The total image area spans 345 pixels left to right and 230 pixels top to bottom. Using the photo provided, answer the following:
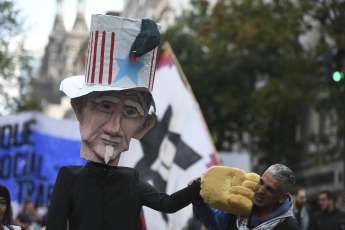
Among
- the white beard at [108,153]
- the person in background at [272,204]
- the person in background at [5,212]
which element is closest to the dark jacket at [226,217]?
the person in background at [272,204]

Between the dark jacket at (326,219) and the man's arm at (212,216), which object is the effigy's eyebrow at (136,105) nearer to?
the man's arm at (212,216)

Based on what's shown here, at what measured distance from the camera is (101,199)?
5.10 meters

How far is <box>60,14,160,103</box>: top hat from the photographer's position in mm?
5211

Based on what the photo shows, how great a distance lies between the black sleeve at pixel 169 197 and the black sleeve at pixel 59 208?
52 centimetres

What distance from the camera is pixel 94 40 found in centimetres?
525

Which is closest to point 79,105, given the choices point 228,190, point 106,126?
point 106,126

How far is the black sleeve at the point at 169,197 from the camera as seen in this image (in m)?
5.09

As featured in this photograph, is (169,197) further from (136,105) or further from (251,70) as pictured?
(251,70)

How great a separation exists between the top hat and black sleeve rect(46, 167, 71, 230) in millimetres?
616

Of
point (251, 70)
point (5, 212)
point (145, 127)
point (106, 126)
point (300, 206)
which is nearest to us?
point (106, 126)

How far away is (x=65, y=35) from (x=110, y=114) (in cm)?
15867

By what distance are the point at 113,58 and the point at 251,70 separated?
2644cm

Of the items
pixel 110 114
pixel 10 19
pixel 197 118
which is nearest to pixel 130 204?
pixel 110 114

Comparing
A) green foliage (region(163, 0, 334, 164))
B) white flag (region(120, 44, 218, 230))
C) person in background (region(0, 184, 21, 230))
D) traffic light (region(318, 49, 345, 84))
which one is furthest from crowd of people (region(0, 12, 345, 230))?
green foliage (region(163, 0, 334, 164))
